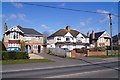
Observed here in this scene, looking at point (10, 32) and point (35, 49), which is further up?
point (10, 32)

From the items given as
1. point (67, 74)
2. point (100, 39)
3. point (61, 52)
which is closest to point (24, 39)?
point (61, 52)

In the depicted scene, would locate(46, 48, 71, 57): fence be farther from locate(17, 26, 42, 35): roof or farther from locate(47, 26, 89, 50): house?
locate(47, 26, 89, 50): house

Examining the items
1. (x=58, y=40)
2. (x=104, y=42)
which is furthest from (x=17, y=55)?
(x=104, y=42)

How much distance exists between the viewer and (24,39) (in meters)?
53.3

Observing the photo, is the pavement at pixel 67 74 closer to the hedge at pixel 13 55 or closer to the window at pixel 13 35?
the hedge at pixel 13 55

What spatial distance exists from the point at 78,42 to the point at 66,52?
26.9 metres

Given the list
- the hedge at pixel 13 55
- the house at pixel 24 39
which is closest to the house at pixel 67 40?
the house at pixel 24 39

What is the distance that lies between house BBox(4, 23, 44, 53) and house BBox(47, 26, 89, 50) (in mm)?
6693

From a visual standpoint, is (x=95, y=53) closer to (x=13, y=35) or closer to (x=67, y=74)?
(x=13, y=35)

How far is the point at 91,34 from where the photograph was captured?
78.6 m

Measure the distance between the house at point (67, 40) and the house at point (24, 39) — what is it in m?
6.69

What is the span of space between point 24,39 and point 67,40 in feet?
53.9

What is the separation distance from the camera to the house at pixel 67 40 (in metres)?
61.6

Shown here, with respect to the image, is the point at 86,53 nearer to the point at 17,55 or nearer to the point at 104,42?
the point at 17,55
